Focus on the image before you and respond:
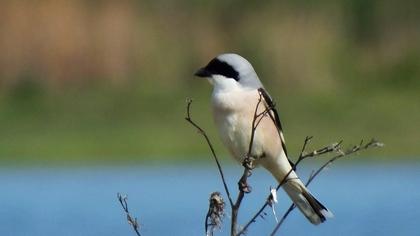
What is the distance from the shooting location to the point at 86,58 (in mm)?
15164

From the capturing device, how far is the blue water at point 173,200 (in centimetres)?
994

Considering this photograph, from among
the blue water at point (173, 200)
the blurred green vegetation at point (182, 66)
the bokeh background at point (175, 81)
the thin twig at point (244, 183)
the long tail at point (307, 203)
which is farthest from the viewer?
the blurred green vegetation at point (182, 66)

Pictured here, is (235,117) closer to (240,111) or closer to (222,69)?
(240,111)

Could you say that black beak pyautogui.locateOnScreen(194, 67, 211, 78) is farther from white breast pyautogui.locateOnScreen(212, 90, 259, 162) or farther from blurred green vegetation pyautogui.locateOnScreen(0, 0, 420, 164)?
blurred green vegetation pyautogui.locateOnScreen(0, 0, 420, 164)

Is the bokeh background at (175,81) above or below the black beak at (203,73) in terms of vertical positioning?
below

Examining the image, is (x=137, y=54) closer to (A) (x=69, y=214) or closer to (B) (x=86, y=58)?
(B) (x=86, y=58)

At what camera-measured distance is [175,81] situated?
15.7 metres

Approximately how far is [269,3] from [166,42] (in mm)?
1193

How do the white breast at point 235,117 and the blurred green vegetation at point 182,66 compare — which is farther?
the blurred green vegetation at point 182,66

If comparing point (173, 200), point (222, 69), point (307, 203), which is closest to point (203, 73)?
point (222, 69)

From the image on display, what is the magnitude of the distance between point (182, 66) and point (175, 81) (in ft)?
0.60

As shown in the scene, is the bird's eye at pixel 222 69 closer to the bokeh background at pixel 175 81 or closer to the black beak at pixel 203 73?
the black beak at pixel 203 73

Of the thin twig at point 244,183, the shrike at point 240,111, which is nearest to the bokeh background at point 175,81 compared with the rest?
the shrike at point 240,111

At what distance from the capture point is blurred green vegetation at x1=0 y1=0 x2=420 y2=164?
14.9 metres
